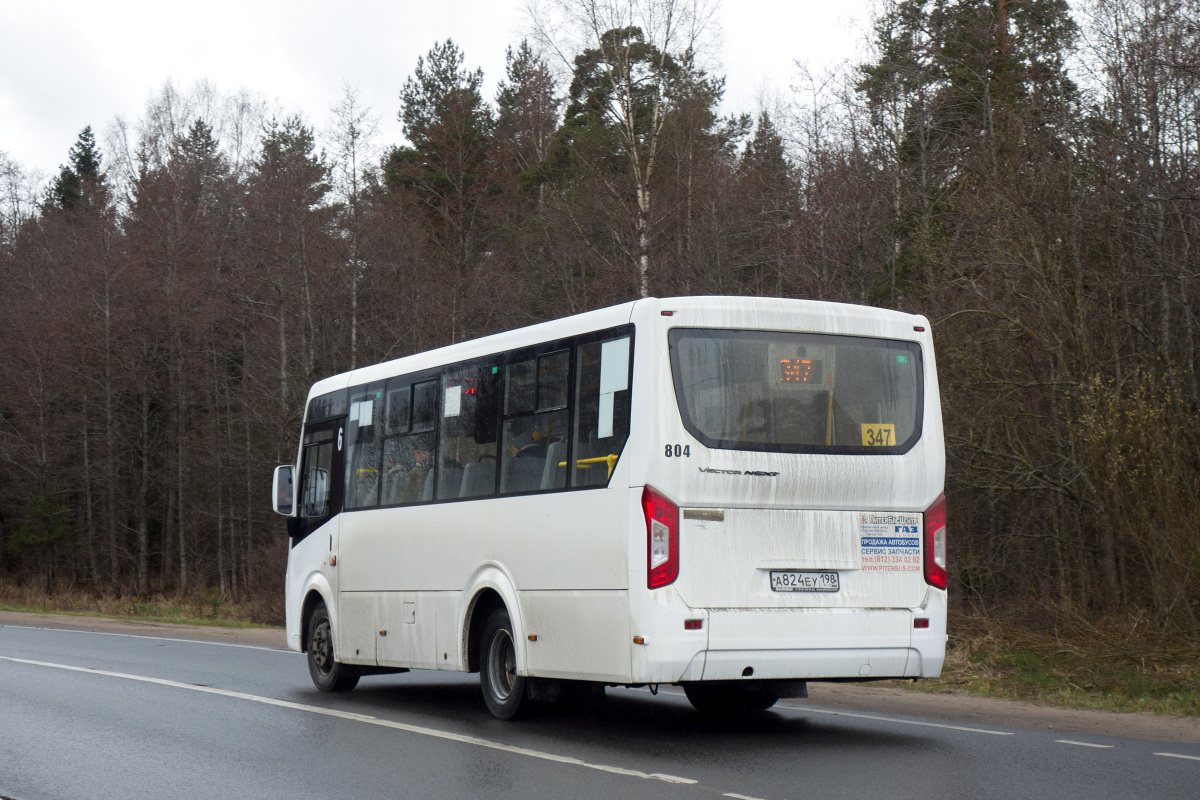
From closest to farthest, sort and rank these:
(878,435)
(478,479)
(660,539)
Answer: (660,539) → (878,435) → (478,479)

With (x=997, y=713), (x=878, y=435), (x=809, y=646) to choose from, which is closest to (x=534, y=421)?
(x=878, y=435)

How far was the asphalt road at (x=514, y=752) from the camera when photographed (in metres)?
7.49

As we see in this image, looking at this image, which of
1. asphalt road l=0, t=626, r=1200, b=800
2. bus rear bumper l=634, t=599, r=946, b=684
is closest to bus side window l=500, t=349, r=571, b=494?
A: bus rear bumper l=634, t=599, r=946, b=684

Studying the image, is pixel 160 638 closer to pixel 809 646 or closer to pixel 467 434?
pixel 467 434

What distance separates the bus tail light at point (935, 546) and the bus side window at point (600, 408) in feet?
7.44

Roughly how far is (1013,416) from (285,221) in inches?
937

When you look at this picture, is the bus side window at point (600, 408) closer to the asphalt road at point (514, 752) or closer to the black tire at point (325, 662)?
the asphalt road at point (514, 752)

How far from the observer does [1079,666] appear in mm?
13367

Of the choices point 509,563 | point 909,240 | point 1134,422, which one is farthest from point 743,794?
point 909,240

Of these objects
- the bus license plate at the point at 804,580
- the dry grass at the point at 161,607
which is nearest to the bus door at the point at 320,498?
the bus license plate at the point at 804,580

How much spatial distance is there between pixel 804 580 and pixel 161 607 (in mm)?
30807

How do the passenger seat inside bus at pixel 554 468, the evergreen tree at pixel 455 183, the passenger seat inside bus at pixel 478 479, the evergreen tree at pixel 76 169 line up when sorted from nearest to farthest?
1. the passenger seat inside bus at pixel 554 468
2. the passenger seat inside bus at pixel 478 479
3. the evergreen tree at pixel 455 183
4. the evergreen tree at pixel 76 169

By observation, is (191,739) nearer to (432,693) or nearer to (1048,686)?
(432,693)

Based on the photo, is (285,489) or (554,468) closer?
(554,468)
